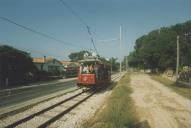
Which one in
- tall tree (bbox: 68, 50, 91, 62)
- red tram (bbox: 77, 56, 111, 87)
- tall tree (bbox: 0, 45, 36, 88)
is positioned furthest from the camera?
tall tree (bbox: 68, 50, 91, 62)

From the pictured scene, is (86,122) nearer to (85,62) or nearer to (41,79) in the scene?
(85,62)

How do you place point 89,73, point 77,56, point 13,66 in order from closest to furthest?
point 89,73, point 13,66, point 77,56

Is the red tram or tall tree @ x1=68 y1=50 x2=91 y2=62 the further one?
tall tree @ x1=68 y1=50 x2=91 y2=62

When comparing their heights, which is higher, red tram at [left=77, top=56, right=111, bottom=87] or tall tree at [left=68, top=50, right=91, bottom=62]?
tall tree at [left=68, top=50, right=91, bottom=62]

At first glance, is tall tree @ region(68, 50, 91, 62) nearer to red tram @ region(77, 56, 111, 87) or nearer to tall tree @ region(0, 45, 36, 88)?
tall tree @ region(0, 45, 36, 88)

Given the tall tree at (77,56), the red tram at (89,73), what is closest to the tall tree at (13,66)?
the red tram at (89,73)

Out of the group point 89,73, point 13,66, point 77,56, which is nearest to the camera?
point 89,73

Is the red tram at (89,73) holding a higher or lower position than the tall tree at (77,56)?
lower

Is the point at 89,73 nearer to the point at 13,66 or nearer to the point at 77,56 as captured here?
the point at 13,66

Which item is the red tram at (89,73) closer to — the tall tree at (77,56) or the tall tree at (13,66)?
the tall tree at (13,66)

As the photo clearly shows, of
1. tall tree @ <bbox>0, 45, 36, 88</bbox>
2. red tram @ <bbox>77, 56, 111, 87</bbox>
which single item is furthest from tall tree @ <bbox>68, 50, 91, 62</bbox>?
red tram @ <bbox>77, 56, 111, 87</bbox>

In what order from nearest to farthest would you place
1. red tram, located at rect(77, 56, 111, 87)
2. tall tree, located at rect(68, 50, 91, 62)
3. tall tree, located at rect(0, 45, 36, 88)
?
red tram, located at rect(77, 56, 111, 87) → tall tree, located at rect(0, 45, 36, 88) → tall tree, located at rect(68, 50, 91, 62)

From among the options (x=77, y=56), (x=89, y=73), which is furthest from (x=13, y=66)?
(x=77, y=56)

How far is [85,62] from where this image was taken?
21625 mm
